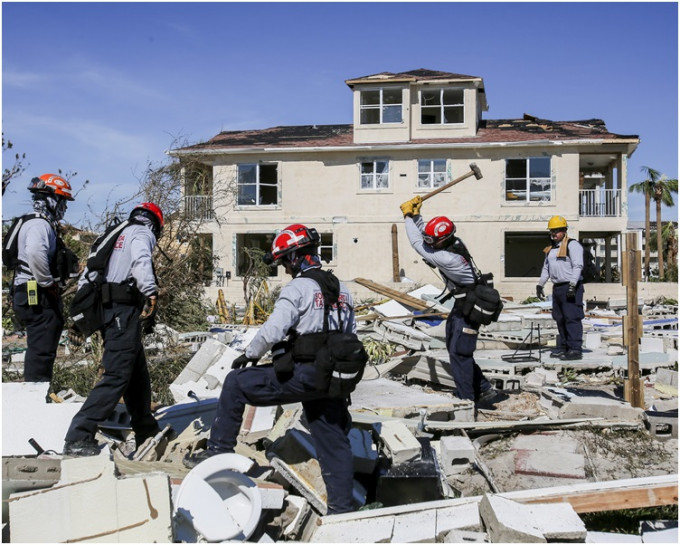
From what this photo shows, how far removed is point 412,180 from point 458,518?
2320cm

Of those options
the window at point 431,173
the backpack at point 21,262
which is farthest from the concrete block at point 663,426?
the window at point 431,173

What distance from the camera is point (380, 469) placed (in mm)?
5152

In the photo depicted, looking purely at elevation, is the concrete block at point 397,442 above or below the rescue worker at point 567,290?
below

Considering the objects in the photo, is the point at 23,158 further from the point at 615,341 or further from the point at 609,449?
the point at 615,341

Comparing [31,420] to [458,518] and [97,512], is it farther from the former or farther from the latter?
[458,518]

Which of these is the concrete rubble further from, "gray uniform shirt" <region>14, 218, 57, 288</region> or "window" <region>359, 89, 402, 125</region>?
"window" <region>359, 89, 402, 125</region>

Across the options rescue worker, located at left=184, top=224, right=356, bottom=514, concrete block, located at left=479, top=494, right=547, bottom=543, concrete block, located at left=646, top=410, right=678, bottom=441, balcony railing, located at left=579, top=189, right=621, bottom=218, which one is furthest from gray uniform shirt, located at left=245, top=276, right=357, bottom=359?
balcony railing, located at left=579, top=189, right=621, bottom=218

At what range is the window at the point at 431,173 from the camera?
88.0 ft

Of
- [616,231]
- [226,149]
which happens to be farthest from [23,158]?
[616,231]

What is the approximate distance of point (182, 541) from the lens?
13.2 feet

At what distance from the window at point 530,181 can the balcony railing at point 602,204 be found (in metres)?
1.36

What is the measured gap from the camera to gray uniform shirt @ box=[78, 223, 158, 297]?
17.8ft

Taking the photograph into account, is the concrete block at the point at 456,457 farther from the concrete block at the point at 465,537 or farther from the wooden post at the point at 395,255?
the wooden post at the point at 395,255

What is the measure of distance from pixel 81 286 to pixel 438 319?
9371 mm
